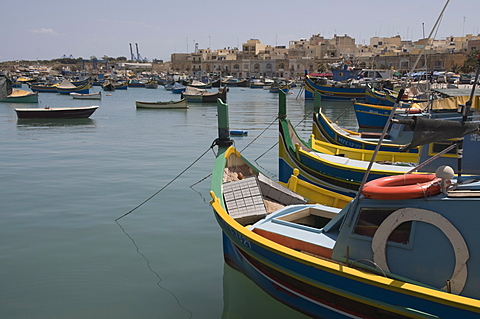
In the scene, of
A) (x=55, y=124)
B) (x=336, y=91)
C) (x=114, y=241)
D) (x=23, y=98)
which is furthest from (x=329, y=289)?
(x=23, y=98)

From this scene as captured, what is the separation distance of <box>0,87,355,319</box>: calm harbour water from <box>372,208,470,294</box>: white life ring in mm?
1834

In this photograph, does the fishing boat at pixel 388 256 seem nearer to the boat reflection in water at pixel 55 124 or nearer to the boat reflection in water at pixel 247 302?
the boat reflection in water at pixel 247 302

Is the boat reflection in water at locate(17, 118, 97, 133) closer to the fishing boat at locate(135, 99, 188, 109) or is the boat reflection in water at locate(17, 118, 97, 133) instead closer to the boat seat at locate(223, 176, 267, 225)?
the fishing boat at locate(135, 99, 188, 109)

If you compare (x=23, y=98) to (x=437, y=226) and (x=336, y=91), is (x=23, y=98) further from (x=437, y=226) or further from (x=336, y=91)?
(x=437, y=226)

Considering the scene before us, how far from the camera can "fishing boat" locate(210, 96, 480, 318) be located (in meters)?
5.68

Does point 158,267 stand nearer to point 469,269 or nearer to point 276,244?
point 276,244

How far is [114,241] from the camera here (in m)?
10.8

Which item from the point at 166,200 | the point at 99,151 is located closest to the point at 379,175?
the point at 166,200

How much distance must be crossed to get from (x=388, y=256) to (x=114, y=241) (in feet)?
21.7

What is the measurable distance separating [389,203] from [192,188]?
970 cm

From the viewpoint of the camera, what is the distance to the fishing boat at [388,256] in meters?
5.68

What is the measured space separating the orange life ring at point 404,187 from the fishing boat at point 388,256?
0.5 inches

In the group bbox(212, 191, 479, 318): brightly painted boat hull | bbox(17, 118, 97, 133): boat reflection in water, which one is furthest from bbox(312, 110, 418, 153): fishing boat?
bbox(17, 118, 97, 133): boat reflection in water

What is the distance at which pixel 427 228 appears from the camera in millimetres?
5930
